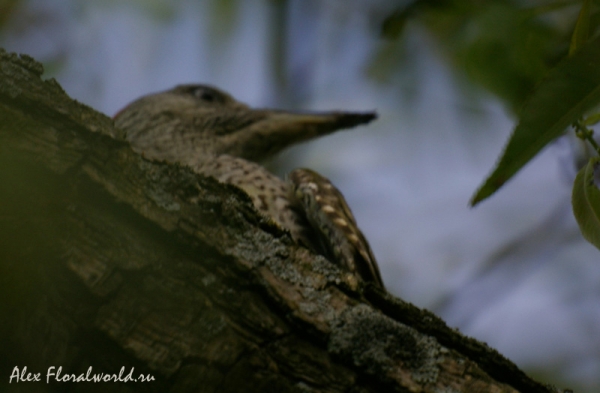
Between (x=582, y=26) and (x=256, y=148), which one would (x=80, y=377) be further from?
(x=256, y=148)

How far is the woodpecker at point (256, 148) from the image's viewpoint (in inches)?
132

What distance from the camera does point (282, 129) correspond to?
468cm

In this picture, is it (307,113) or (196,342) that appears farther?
(307,113)

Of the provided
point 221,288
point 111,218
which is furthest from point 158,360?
point 111,218

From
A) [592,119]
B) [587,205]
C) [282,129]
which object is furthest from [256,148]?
[587,205]

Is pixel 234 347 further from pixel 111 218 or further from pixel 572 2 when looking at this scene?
pixel 572 2

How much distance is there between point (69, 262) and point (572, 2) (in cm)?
152

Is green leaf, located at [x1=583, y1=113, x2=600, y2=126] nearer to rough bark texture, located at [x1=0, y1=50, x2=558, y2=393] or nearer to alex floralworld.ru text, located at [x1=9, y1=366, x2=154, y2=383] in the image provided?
rough bark texture, located at [x1=0, y1=50, x2=558, y2=393]

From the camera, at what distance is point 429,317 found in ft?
6.32

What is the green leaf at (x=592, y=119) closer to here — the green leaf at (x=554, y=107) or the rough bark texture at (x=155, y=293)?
the green leaf at (x=554, y=107)

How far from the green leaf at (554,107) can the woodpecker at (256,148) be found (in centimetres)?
173

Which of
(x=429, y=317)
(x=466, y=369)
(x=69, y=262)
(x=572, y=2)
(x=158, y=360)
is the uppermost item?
(x=572, y=2)

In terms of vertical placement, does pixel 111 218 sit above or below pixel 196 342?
above

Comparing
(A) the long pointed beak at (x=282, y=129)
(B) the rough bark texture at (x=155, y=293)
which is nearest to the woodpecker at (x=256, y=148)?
(A) the long pointed beak at (x=282, y=129)
